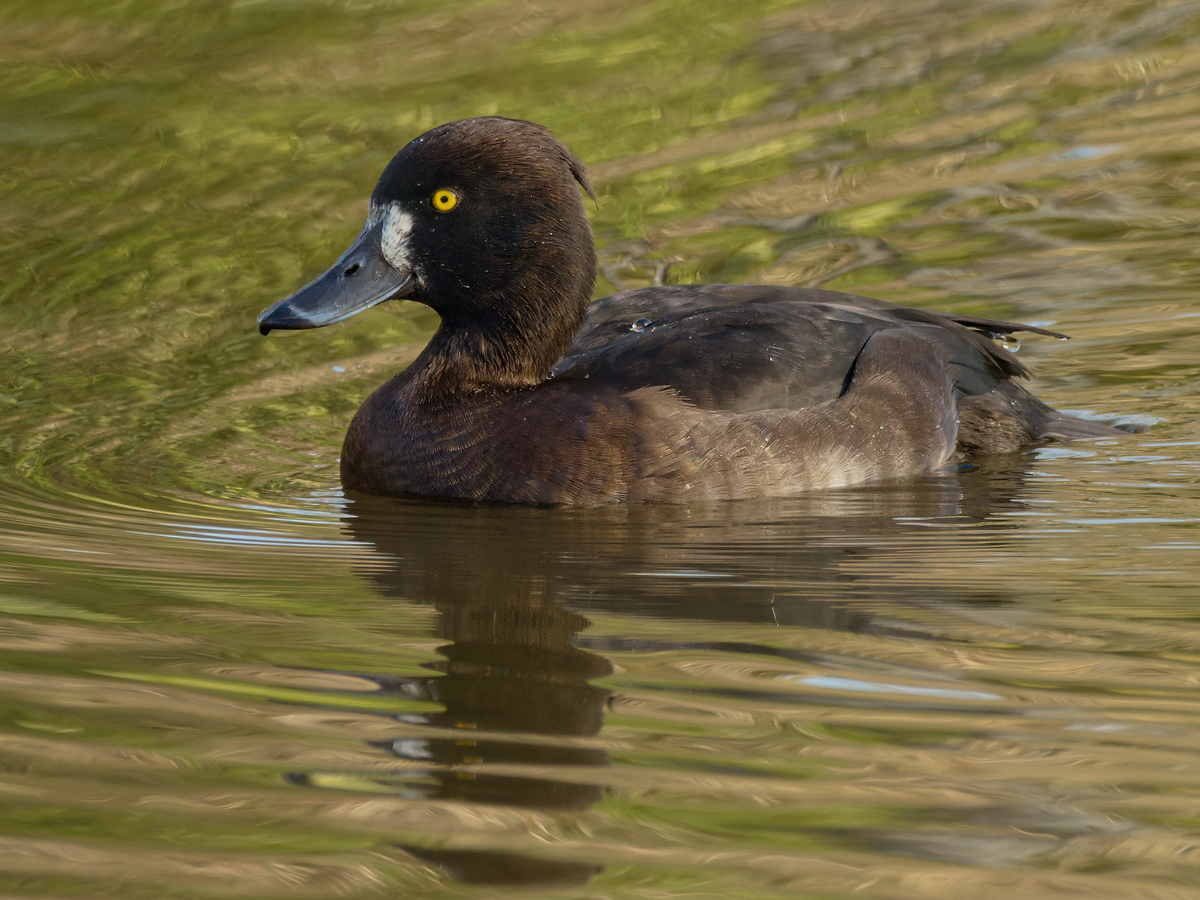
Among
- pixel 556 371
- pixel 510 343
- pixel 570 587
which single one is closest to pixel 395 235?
pixel 510 343

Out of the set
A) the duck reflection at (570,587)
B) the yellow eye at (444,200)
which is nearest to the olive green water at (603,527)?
the duck reflection at (570,587)

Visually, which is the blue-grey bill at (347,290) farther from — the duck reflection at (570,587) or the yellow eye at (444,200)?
the duck reflection at (570,587)

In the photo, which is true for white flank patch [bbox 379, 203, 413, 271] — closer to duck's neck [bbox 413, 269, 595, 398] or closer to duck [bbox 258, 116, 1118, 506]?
duck [bbox 258, 116, 1118, 506]

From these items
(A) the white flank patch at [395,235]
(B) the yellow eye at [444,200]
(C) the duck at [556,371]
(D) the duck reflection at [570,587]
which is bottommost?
(D) the duck reflection at [570,587]

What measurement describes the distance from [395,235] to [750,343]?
4.14 feet

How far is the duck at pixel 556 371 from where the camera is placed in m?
5.19

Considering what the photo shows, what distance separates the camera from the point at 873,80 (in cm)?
1051

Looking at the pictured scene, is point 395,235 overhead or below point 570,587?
overhead

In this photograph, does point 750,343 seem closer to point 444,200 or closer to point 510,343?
point 510,343

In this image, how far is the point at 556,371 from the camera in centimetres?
563

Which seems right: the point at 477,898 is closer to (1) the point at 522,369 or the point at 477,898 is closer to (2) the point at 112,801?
(2) the point at 112,801

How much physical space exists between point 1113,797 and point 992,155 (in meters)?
7.40

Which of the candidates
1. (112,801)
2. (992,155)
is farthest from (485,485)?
(992,155)

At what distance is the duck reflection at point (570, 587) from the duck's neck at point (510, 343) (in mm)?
532
